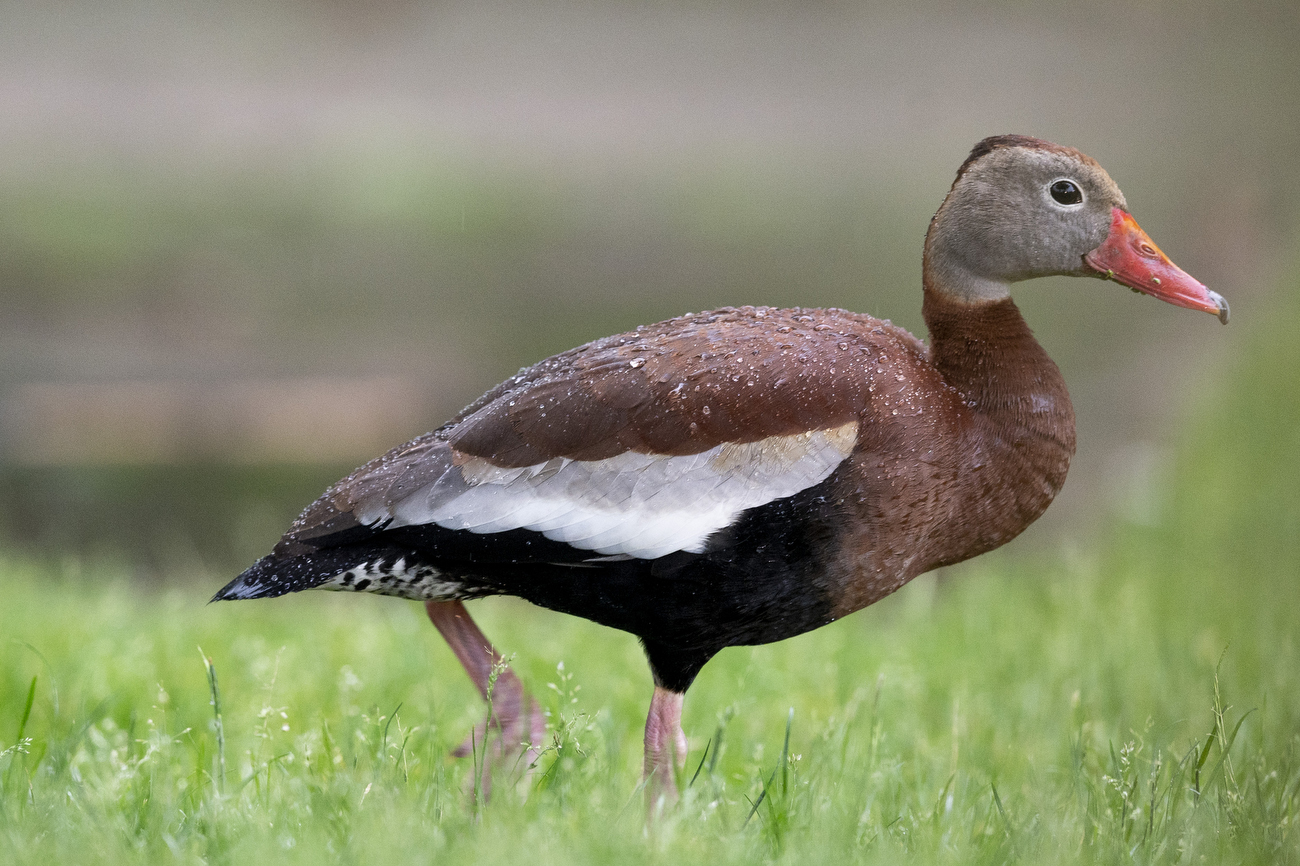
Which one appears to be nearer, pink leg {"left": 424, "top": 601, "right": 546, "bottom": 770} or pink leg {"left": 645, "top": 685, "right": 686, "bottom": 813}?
pink leg {"left": 645, "top": 685, "right": 686, "bottom": 813}

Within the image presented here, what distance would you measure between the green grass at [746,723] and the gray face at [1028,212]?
3.64 feet

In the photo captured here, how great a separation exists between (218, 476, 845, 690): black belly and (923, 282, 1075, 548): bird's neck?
0.49 metres

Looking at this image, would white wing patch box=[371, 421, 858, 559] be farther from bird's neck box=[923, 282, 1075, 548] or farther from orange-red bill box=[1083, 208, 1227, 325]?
orange-red bill box=[1083, 208, 1227, 325]

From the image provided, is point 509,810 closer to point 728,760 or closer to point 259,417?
point 728,760

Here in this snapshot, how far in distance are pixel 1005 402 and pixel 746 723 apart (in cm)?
158

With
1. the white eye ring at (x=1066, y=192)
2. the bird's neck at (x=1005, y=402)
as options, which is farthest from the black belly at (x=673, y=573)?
the white eye ring at (x=1066, y=192)

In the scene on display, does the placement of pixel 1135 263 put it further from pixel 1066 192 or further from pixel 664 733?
pixel 664 733

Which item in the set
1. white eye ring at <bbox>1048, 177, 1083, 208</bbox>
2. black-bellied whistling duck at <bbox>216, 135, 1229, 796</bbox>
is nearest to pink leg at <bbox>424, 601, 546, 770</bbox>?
black-bellied whistling duck at <bbox>216, 135, 1229, 796</bbox>

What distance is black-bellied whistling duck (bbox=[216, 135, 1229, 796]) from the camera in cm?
322

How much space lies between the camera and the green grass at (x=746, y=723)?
2900 mm

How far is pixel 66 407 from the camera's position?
8.86 m

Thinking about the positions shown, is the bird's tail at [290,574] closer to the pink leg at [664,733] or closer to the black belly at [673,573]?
the black belly at [673,573]

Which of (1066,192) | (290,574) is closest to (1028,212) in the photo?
(1066,192)

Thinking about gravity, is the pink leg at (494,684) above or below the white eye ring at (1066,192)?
below
